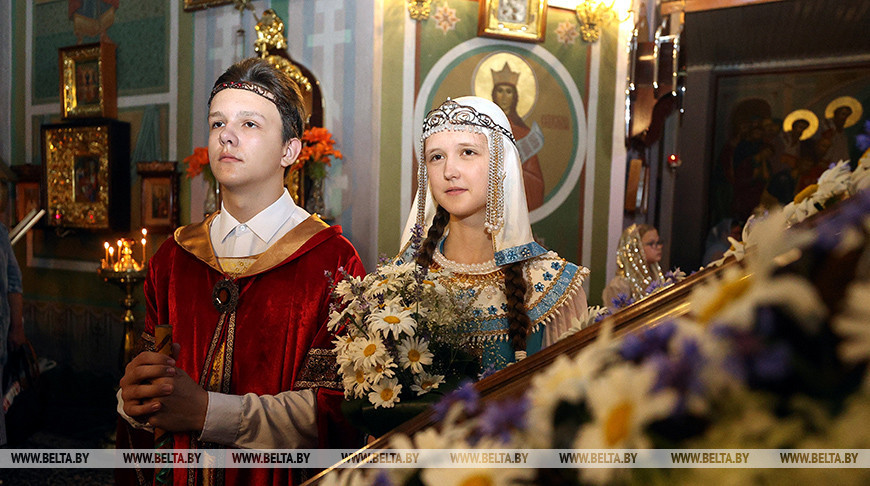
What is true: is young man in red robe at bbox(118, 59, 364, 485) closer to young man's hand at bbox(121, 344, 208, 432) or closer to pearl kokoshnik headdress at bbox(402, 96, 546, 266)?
young man's hand at bbox(121, 344, 208, 432)

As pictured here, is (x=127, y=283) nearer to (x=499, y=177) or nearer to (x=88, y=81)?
(x=88, y=81)

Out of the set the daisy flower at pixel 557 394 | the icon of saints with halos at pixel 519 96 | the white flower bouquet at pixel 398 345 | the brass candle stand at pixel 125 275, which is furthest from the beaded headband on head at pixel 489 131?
the brass candle stand at pixel 125 275

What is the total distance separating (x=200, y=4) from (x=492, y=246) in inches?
188

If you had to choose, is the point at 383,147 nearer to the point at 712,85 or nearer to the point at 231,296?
the point at 231,296

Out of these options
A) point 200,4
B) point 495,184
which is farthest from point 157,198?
point 495,184

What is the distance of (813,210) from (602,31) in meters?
5.39

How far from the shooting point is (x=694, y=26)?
7.62 m

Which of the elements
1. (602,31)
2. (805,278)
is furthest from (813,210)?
(602,31)

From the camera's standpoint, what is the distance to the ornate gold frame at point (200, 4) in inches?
216

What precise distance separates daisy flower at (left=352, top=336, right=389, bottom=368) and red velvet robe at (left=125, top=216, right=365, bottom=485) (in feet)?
1.26

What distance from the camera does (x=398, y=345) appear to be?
1.52m

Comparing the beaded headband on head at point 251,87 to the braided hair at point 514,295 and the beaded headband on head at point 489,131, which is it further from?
the braided hair at point 514,295

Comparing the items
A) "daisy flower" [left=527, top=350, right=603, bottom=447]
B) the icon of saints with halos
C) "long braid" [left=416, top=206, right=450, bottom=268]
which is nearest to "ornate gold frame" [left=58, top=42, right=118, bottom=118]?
the icon of saints with halos

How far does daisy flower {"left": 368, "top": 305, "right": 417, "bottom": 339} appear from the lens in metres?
1.47
